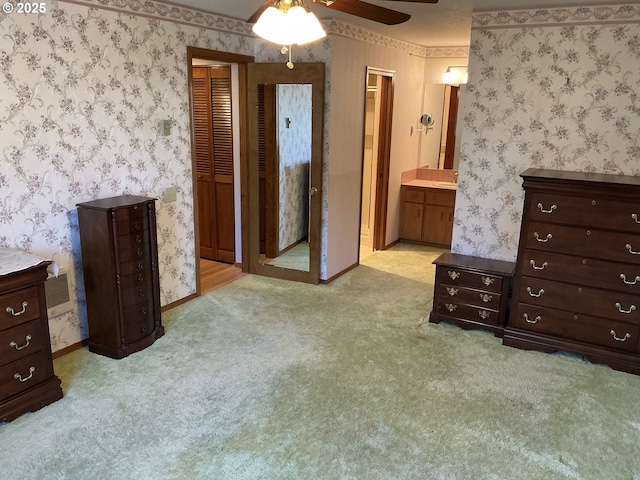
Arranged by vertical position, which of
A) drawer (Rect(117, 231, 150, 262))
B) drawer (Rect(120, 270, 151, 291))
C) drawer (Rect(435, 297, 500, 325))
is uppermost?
drawer (Rect(117, 231, 150, 262))

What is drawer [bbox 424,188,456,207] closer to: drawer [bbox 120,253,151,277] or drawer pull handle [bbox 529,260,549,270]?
drawer pull handle [bbox 529,260,549,270]

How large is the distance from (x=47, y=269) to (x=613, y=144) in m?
3.95

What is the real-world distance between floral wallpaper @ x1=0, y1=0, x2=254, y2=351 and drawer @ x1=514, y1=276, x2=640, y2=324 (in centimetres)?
286

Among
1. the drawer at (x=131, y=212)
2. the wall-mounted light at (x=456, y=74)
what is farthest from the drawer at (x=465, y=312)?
the wall-mounted light at (x=456, y=74)

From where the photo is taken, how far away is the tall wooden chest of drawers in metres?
3.30

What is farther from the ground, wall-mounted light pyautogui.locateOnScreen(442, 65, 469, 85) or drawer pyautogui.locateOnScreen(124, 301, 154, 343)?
wall-mounted light pyautogui.locateOnScreen(442, 65, 469, 85)

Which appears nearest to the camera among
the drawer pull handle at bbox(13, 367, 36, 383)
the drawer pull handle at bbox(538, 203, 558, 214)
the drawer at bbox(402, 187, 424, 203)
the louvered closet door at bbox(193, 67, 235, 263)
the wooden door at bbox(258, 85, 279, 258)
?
the drawer pull handle at bbox(13, 367, 36, 383)

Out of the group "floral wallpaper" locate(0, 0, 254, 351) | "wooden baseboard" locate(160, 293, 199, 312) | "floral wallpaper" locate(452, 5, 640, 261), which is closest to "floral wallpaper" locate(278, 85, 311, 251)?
"floral wallpaper" locate(0, 0, 254, 351)

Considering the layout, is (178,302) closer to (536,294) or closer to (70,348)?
(70,348)

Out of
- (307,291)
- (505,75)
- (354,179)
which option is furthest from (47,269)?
(505,75)

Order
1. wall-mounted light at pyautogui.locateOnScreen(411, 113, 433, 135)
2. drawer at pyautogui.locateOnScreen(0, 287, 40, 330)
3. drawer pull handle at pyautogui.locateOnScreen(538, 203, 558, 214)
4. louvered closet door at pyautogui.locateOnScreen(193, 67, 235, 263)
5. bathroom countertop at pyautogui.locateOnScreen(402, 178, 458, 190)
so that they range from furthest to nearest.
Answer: wall-mounted light at pyautogui.locateOnScreen(411, 113, 433, 135), bathroom countertop at pyautogui.locateOnScreen(402, 178, 458, 190), louvered closet door at pyautogui.locateOnScreen(193, 67, 235, 263), drawer pull handle at pyautogui.locateOnScreen(538, 203, 558, 214), drawer at pyautogui.locateOnScreen(0, 287, 40, 330)

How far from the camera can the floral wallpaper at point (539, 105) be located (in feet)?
12.0

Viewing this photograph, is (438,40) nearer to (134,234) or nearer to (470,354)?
(470,354)

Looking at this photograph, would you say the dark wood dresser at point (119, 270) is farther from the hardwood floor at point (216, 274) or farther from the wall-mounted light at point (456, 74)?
the wall-mounted light at point (456, 74)
